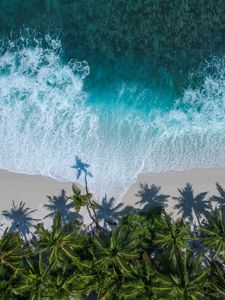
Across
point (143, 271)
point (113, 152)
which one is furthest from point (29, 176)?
point (143, 271)

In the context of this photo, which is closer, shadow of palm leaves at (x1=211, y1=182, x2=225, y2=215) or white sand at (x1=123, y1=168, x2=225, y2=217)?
shadow of palm leaves at (x1=211, y1=182, x2=225, y2=215)

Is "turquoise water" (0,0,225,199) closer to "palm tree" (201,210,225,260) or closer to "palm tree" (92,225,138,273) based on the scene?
"palm tree" (92,225,138,273)

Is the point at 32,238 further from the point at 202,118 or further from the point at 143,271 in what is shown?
the point at 202,118

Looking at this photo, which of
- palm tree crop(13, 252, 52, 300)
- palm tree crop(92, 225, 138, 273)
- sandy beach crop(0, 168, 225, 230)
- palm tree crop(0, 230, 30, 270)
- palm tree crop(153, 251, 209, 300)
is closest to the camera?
palm tree crop(153, 251, 209, 300)

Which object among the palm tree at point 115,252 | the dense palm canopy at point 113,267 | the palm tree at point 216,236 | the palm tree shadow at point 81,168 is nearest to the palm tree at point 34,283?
the dense palm canopy at point 113,267

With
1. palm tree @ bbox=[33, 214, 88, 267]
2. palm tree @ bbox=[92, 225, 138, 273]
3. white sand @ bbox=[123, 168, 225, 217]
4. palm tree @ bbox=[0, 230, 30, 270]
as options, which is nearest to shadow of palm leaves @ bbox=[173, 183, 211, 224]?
white sand @ bbox=[123, 168, 225, 217]

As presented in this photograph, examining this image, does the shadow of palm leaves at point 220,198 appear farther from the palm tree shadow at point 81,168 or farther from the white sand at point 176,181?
the palm tree shadow at point 81,168

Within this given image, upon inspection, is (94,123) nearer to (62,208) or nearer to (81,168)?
(81,168)
